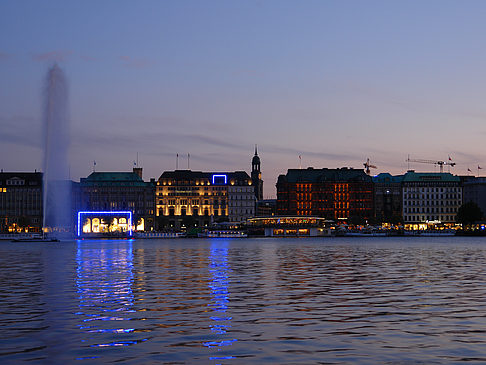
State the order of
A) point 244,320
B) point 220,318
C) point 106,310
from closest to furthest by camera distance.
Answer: point 244,320, point 220,318, point 106,310

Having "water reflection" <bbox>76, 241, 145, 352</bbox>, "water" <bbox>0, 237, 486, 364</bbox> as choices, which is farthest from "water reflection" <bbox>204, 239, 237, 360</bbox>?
"water reflection" <bbox>76, 241, 145, 352</bbox>

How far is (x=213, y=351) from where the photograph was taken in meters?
19.9

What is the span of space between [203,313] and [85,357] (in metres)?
9.41

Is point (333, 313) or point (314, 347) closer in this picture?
point (314, 347)

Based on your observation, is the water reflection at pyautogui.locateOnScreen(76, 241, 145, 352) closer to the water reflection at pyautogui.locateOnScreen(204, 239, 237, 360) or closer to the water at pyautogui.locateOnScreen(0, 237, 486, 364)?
the water at pyautogui.locateOnScreen(0, 237, 486, 364)

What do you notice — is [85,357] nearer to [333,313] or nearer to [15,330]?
[15,330]

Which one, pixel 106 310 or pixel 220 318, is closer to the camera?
pixel 220 318

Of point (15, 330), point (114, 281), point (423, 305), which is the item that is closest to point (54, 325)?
point (15, 330)

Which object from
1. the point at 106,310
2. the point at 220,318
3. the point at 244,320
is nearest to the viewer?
the point at 244,320

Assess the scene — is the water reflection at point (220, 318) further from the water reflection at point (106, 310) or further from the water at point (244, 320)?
the water reflection at point (106, 310)

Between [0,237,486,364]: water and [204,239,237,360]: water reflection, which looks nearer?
[0,237,486,364]: water

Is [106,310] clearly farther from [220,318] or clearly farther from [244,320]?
[244,320]

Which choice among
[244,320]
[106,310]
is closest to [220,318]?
[244,320]

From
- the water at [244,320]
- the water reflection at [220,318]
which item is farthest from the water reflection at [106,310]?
the water reflection at [220,318]
